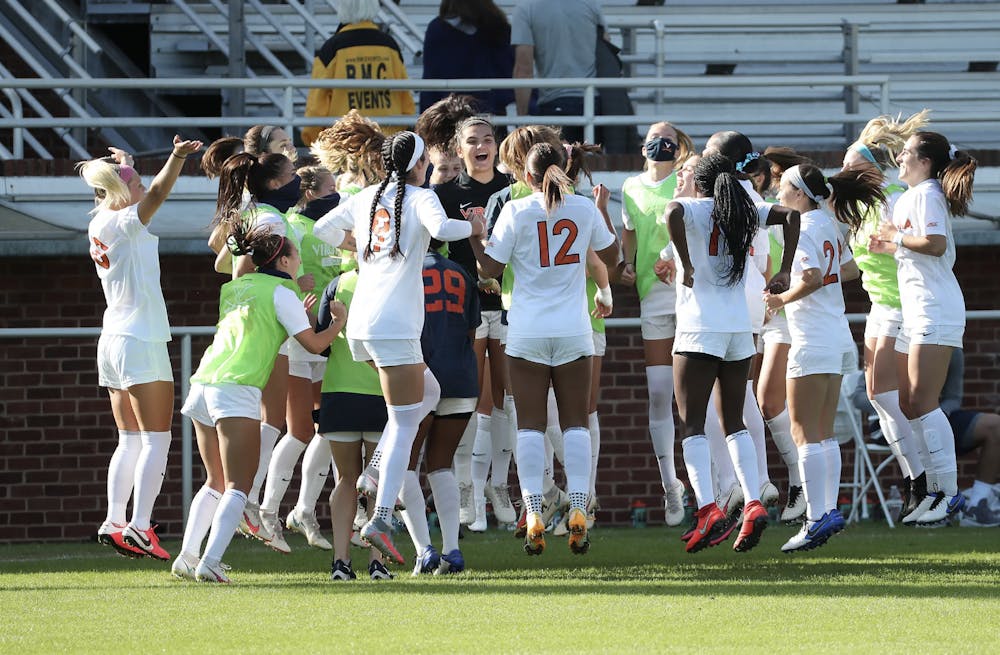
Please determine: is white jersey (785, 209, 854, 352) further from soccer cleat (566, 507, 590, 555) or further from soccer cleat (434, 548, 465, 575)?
soccer cleat (434, 548, 465, 575)

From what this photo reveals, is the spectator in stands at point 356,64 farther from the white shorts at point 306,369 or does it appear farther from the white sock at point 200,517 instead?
the white sock at point 200,517

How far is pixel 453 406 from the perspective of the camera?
305 inches

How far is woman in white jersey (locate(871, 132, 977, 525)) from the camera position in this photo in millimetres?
8938

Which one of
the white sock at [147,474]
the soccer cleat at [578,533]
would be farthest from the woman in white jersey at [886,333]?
the white sock at [147,474]

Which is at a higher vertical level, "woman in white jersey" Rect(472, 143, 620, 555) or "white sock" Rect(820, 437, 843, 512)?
"woman in white jersey" Rect(472, 143, 620, 555)

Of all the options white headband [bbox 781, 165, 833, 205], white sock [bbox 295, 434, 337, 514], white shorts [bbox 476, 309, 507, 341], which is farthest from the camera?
white shorts [bbox 476, 309, 507, 341]

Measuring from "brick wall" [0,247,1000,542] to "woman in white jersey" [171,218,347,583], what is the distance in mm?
3572

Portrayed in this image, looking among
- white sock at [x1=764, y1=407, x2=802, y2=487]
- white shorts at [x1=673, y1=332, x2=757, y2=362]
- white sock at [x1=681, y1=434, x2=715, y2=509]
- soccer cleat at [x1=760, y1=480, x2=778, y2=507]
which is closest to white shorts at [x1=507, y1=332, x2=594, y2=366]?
white shorts at [x1=673, y1=332, x2=757, y2=362]

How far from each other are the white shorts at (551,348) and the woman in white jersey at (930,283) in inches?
83.7

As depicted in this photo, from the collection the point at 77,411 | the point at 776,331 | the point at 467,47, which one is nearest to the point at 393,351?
the point at 776,331

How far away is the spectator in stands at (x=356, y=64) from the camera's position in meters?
11.2

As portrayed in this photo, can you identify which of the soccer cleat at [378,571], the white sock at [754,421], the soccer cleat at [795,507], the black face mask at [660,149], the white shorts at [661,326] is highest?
the black face mask at [660,149]

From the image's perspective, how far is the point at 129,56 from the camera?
15781 millimetres

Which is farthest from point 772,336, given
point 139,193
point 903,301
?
point 139,193
